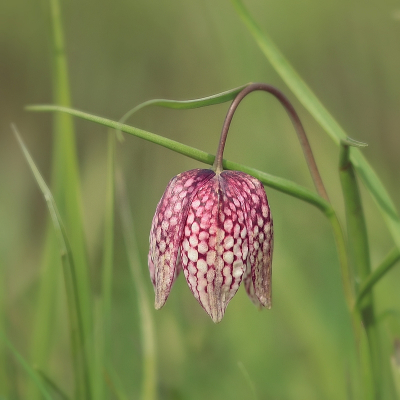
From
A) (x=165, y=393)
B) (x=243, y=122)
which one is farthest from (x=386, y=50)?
(x=165, y=393)

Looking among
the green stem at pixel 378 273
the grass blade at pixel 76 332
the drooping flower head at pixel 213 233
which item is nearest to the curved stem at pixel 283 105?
the drooping flower head at pixel 213 233

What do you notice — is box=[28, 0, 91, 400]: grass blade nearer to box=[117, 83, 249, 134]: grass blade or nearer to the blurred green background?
the blurred green background

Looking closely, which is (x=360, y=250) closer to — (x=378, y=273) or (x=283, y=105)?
(x=378, y=273)

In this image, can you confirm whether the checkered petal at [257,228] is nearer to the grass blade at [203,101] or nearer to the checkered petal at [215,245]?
the checkered petal at [215,245]

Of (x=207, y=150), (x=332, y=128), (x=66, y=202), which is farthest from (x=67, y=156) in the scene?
(x=207, y=150)

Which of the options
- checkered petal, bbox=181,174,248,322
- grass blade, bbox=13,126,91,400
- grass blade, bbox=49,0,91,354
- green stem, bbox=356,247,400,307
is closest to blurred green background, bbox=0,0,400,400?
grass blade, bbox=49,0,91,354
